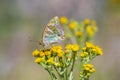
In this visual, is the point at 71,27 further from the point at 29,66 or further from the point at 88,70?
the point at 29,66

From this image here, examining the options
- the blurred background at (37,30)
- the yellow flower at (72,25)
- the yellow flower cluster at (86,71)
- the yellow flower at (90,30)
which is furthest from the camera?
the blurred background at (37,30)

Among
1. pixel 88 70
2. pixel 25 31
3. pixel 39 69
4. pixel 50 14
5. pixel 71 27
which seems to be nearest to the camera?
pixel 88 70

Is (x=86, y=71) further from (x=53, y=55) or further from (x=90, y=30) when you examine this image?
(x=90, y=30)

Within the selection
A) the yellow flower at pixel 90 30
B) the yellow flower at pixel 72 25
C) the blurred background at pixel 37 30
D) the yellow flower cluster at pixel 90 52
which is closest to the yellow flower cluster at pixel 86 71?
the yellow flower cluster at pixel 90 52

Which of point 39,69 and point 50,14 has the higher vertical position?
point 50,14

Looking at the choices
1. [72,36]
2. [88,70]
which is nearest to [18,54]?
[72,36]

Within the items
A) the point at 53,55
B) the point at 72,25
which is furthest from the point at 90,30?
the point at 53,55

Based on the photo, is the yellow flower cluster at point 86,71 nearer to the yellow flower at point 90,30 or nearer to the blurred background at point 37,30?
the yellow flower at point 90,30
